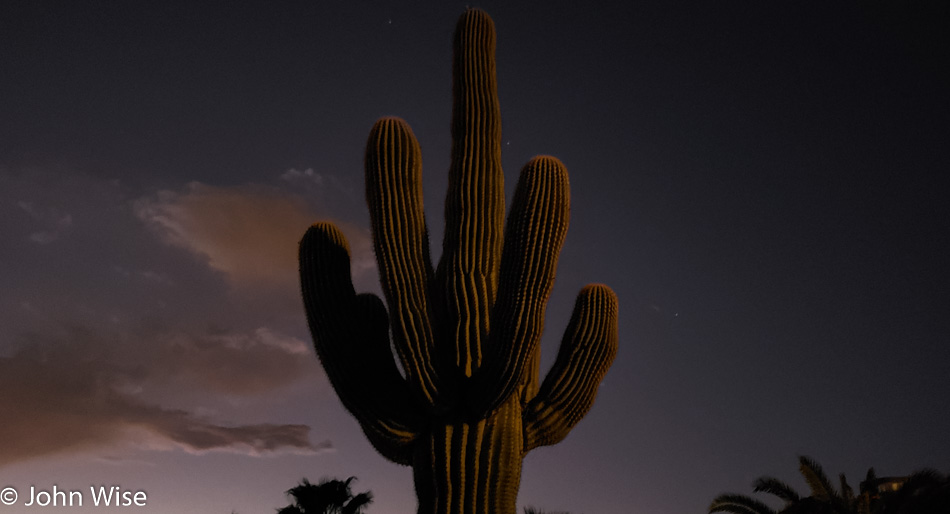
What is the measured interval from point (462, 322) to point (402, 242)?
1.03 meters

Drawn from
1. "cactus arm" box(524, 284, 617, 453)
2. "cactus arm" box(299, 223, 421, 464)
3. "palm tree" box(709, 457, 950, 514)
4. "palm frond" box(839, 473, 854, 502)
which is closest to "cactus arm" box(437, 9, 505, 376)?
"cactus arm" box(299, 223, 421, 464)

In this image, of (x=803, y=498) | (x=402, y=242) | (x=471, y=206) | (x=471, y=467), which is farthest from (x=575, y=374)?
(x=803, y=498)

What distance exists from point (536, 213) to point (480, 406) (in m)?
2.01

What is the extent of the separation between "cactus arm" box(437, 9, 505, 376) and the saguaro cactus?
0.01m

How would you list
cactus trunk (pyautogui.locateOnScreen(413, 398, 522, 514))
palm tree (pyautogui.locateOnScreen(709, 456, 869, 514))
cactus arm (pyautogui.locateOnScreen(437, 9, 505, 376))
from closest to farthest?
1. cactus trunk (pyautogui.locateOnScreen(413, 398, 522, 514))
2. cactus arm (pyautogui.locateOnScreen(437, 9, 505, 376))
3. palm tree (pyautogui.locateOnScreen(709, 456, 869, 514))

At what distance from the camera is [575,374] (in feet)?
31.7

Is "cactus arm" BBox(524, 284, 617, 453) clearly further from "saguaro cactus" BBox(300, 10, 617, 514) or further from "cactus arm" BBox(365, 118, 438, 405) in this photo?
"cactus arm" BBox(365, 118, 438, 405)

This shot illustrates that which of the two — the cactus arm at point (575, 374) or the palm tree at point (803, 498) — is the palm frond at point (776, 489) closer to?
the palm tree at point (803, 498)

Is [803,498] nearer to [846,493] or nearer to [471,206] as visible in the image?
[846,493]

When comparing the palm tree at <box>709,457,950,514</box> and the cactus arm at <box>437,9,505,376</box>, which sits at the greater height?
the cactus arm at <box>437,9,505,376</box>

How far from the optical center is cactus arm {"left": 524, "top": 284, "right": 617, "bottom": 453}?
31.7 ft

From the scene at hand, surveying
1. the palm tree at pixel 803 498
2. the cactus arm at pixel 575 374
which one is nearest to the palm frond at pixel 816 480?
the palm tree at pixel 803 498

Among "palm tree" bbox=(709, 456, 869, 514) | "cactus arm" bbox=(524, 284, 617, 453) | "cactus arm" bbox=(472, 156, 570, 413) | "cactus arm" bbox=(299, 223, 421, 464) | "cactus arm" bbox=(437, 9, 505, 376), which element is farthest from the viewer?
"palm tree" bbox=(709, 456, 869, 514)

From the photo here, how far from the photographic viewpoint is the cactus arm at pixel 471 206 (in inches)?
361
